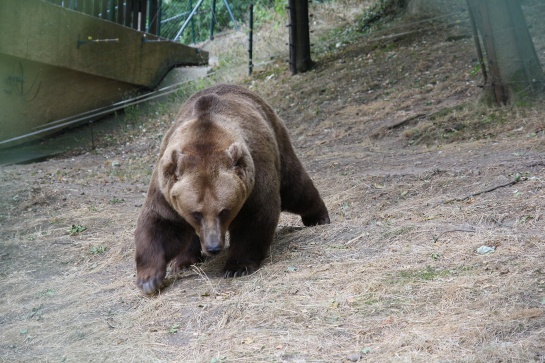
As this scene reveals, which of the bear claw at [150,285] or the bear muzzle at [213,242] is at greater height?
the bear muzzle at [213,242]

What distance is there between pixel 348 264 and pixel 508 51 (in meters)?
6.50

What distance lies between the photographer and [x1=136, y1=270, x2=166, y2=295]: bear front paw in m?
5.86

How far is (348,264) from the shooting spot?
5.65 metres

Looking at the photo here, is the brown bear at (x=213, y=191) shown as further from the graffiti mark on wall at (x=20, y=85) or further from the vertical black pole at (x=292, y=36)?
the vertical black pole at (x=292, y=36)

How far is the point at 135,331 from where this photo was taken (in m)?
5.01

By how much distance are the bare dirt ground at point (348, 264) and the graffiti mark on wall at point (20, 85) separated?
7.64 feet

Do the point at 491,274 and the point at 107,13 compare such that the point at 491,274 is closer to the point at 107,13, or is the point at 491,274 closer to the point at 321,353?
the point at 321,353

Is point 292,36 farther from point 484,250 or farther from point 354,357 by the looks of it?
point 354,357

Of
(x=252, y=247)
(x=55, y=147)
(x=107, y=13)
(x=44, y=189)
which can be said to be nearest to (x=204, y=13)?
(x=107, y=13)

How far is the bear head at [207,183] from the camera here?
543 centimetres

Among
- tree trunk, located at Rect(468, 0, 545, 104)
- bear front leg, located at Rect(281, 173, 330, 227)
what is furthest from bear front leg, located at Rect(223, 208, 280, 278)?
tree trunk, located at Rect(468, 0, 545, 104)

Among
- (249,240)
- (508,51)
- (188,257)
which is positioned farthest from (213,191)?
(508,51)

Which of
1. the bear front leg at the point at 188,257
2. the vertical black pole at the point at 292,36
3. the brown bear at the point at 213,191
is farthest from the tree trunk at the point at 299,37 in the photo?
the bear front leg at the point at 188,257

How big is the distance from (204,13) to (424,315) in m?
20.2
